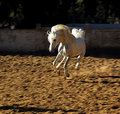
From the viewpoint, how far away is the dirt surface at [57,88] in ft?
17.1

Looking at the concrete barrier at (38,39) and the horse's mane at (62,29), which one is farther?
the concrete barrier at (38,39)

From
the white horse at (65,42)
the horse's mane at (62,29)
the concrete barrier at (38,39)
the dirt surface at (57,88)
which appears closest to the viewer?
the dirt surface at (57,88)

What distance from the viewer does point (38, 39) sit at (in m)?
13.6

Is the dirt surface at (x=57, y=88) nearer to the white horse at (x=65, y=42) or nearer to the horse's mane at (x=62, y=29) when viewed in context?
the white horse at (x=65, y=42)

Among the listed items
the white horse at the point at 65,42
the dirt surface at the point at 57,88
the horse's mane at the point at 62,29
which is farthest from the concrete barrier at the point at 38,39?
the horse's mane at the point at 62,29

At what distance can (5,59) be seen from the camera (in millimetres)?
10930

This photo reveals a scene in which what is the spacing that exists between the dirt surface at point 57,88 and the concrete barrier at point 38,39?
122 inches

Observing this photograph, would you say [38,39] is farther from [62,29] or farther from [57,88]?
[57,88]

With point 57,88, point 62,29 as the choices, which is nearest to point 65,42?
point 62,29

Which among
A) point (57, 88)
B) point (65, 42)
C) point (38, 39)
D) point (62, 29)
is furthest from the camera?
point (38, 39)

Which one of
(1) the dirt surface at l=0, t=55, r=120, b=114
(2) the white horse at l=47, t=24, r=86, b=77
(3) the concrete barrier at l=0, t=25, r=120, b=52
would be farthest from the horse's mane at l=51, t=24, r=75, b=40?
(3) the concrete barrier at l=0, t=25, r=120, b=52

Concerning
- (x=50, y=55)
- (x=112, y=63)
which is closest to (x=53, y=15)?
(x=50, y=55)

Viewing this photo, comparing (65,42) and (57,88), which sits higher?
(65,42)

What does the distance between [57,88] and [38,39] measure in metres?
7.21
